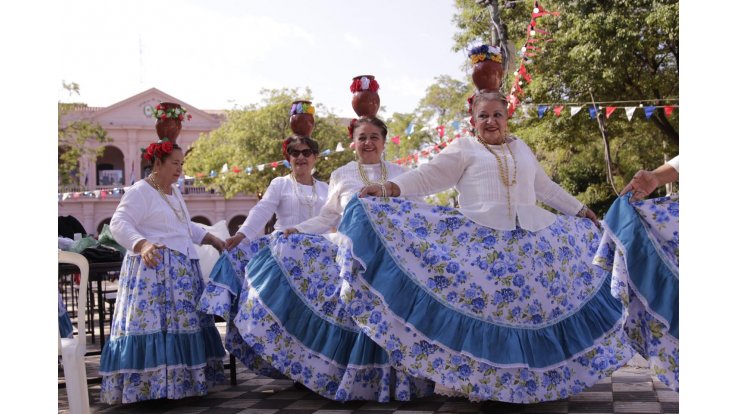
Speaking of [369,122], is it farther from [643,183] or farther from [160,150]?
[643,183]

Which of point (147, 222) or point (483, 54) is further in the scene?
point (147, 222)

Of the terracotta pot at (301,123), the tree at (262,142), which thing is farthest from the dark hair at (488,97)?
the tree at (262,142)

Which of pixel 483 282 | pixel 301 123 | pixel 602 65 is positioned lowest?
pixel 483 282

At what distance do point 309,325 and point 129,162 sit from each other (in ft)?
124

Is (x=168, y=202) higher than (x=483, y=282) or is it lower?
higher

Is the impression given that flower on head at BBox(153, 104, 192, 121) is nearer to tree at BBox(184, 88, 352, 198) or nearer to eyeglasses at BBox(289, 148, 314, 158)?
eyeglasses at BBox(289, 148, 314, 158)

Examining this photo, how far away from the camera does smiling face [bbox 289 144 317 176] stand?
5.77 metres

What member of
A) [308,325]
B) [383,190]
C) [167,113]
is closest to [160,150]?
[167,113]

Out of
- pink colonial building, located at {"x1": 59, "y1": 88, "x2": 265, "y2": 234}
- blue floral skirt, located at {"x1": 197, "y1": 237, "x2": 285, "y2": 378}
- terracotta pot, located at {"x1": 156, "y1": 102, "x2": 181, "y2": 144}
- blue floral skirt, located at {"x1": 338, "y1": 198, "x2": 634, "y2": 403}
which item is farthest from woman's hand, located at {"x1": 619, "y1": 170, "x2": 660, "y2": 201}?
pink colonial building, located at {"x1": 59, "y1": 88, "x2": 265, "y2": 234}

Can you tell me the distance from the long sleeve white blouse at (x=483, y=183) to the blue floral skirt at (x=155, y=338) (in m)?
1.53

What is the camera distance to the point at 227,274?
508 centimetres

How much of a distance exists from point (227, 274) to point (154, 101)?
38105mm

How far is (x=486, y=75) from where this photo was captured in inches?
177

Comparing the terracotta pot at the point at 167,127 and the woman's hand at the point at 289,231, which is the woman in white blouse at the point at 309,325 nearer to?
the woman's hand at the point at 289,231
